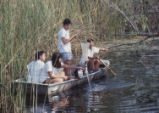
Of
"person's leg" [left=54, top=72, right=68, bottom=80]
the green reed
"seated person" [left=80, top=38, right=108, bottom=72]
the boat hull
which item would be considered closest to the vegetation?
the green reed

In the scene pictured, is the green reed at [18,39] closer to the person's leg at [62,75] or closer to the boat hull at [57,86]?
the boat hull at [57,86]

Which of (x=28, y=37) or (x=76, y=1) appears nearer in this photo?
(x=28, y=37)

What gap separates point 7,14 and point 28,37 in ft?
1.79

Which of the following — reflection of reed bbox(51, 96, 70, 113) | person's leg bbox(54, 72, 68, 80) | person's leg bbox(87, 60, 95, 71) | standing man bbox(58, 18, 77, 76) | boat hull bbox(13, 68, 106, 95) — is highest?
standing man bbox(58, 18, 77, 76)

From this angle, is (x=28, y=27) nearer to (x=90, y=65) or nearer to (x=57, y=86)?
(x=57, y=86)

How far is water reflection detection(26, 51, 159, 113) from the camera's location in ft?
24.3

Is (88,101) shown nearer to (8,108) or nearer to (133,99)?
(133,99)

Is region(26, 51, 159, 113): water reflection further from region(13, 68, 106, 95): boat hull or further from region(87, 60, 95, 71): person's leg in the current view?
region(87, 60, 95, 71): person's leg

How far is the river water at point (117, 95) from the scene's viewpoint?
7.41 meters

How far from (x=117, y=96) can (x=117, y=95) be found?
10cm

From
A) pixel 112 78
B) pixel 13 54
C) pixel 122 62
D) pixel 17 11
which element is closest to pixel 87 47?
pixel 112 78

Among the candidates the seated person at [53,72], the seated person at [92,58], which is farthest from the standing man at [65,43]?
the seated person at [92,58]

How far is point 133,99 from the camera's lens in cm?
809

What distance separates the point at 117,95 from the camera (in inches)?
336
